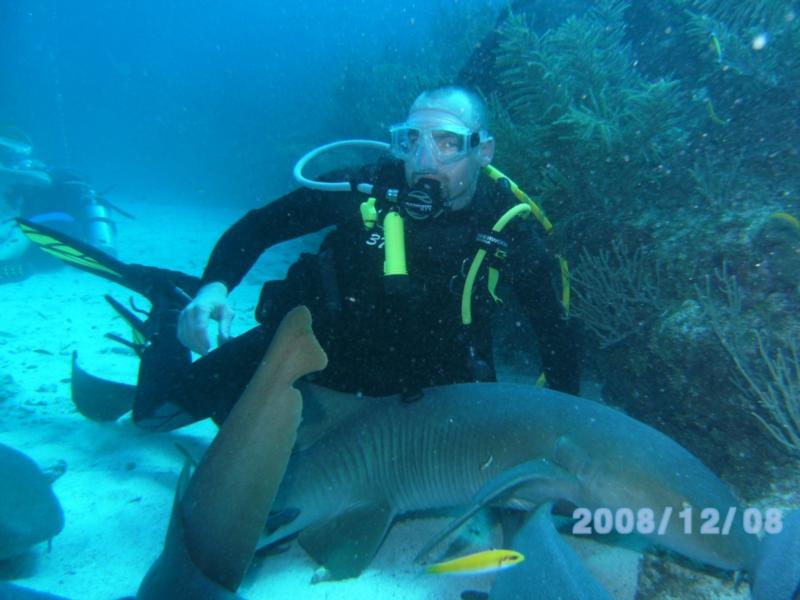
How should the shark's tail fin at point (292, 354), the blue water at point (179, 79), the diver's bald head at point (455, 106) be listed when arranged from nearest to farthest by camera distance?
the shark's tail fin at point (292, 354), the diver's bald head at point (455, 106), the blue water at point (179, 79)

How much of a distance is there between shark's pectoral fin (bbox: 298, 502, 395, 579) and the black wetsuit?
32.2 inches

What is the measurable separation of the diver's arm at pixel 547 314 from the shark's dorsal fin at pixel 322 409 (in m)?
1.41

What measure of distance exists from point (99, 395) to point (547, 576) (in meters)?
4.47

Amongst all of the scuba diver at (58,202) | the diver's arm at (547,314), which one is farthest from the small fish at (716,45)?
the scuba diver at (58,202)

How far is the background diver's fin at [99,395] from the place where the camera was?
427 centimetres

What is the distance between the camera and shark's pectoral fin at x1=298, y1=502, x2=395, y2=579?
A: 2.42m

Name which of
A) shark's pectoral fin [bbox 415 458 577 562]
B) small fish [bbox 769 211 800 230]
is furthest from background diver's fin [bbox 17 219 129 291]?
small fish [bbox 769 211 800 230]

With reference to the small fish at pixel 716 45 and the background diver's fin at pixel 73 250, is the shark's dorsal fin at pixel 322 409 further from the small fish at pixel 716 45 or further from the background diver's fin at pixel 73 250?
the small fish at pixel 716 45

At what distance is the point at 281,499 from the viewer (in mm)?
2678

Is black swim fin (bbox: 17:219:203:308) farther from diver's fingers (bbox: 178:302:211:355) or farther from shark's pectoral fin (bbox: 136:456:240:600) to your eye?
shark's pectoral fin (bbox: 136:456:240:600)

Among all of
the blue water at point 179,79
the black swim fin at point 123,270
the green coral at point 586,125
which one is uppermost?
the blue water at point 179,79

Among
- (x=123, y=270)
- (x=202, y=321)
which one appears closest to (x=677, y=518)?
(x=202, y=321)

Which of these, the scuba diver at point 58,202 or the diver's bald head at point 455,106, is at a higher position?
the scuba diver at point 58,202

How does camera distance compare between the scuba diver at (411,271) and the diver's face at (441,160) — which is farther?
the diver's face at (441,160)
